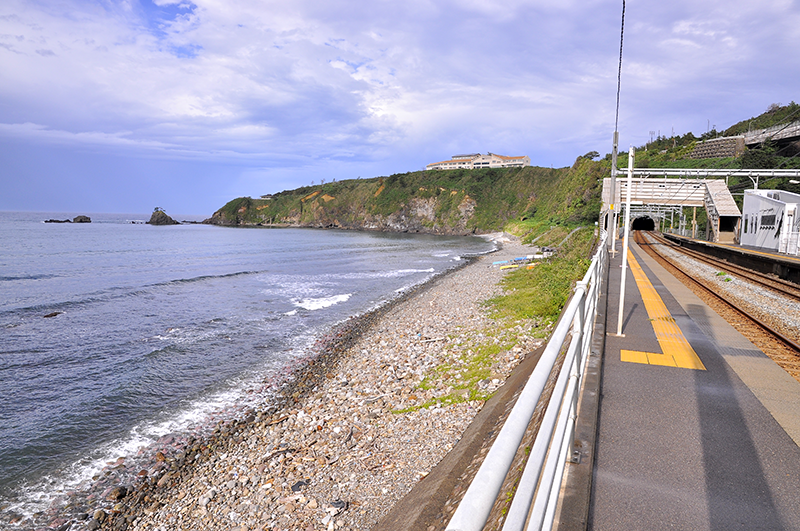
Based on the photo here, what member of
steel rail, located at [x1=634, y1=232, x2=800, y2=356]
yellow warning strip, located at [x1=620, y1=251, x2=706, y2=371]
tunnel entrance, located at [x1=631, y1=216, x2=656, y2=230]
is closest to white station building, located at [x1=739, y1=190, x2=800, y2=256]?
steel rail, located at [x1=634, y1=232, x2=800, y2=356]

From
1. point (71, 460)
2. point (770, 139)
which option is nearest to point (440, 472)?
point (71, 460)

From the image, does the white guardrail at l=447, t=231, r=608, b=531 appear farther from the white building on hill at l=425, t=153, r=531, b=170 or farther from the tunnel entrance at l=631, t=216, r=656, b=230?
the white building on hill at l=425, t=153, r=531, b=170

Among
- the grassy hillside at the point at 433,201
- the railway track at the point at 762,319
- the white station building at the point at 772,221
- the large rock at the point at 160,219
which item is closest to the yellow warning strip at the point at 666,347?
the railway track at the point at 762,319

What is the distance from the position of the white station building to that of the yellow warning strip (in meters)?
16.1

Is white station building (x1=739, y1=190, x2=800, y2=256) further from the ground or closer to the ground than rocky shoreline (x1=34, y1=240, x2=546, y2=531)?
further from the ground

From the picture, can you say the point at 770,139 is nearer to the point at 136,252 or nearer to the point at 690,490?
the point at 690,490

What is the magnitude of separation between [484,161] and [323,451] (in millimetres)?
157072

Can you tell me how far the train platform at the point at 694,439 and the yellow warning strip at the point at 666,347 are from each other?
0.10 ft

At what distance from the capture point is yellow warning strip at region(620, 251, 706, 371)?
19.5ft

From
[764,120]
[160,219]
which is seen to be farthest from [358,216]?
[764,120]

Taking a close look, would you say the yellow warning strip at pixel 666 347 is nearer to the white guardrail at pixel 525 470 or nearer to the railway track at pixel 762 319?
the railway track at pixel 762 319

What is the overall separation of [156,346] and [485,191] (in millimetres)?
111935

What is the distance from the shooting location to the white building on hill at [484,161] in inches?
5925

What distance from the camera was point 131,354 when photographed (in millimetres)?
13648
